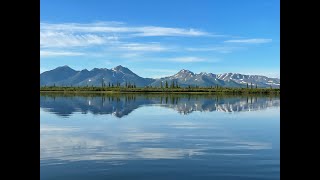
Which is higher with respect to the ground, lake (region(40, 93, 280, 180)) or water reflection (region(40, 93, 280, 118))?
water reflection (region(40, 93, 280, 118))

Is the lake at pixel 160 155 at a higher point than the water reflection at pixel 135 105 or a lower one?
lower

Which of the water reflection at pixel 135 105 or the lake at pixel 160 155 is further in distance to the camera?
the water reflection at pixel 135 105

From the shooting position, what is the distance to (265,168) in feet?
58.1

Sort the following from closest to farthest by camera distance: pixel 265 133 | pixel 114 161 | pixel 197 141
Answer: pixel 114 161 < pixel 197 141 < pixel 265 133

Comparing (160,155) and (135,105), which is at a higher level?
(135,105)

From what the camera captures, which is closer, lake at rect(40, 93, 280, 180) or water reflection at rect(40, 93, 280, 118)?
lake at rect(40, 93, 280, 180)

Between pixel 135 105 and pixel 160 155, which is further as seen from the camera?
pixel 135 105
